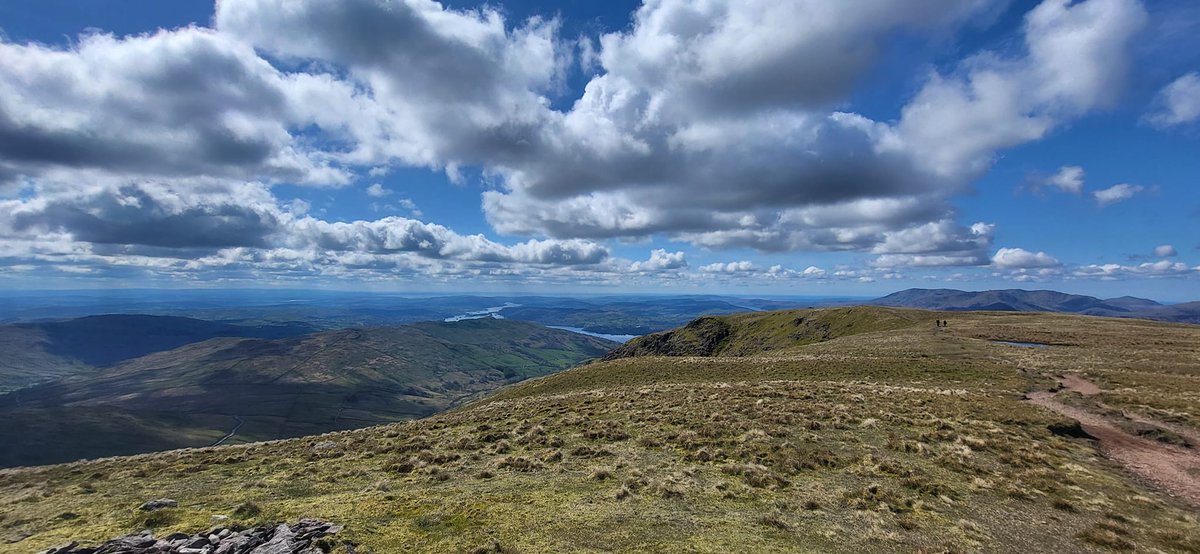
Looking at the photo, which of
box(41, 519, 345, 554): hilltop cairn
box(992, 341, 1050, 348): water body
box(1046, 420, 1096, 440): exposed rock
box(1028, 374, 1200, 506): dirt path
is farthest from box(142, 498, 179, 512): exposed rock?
box(992, 341, 1050, 348): water body

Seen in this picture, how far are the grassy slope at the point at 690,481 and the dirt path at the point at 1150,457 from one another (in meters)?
1.10

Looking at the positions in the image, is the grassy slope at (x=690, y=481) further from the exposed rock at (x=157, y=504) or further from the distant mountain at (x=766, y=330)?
the distant mountain at (x=766, y=330)

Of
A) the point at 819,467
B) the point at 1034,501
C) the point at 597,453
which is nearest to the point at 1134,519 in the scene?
the point at 1034,501

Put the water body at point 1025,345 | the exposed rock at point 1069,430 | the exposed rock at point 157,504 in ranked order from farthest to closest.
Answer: the water body at point 1025,345, the exposed rock at point 1069,430, the exposed rock at point 157,504

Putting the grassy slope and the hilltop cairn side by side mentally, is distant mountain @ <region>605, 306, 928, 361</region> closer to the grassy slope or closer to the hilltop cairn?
the grassy slope

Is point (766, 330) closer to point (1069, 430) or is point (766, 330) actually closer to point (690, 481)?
point (1069, 430)

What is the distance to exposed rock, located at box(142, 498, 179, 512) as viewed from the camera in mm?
16397

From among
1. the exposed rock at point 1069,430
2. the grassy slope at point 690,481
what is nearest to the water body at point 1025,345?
the grassy slope at point 690,481

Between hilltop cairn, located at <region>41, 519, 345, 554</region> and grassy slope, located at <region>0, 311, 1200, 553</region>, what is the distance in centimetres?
97

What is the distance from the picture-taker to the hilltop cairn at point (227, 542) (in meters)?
12.6

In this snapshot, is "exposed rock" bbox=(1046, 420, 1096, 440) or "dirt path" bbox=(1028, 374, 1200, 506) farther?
"exposed rock" bbox=(1046, 420, 1096, 440)

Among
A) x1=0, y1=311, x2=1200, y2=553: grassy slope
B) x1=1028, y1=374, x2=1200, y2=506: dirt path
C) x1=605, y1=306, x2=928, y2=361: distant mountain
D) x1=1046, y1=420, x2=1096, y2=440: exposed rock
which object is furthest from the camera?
x1=605, y1=306, x2=928, y2=361: distant mountain

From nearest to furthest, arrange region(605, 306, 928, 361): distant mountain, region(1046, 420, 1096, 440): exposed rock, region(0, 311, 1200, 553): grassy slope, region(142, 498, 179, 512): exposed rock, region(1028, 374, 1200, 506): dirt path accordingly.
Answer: region(0, 311, 1200, 553): grassy slope → region(142, 498, 179, 512): exposed rock → region(1028, 374, 1200, 506): dirt path → region(1046, 420, 1096, 440): exposed rock → region(605, 306, 928, 361): distant mountain

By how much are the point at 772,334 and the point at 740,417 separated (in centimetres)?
11922
